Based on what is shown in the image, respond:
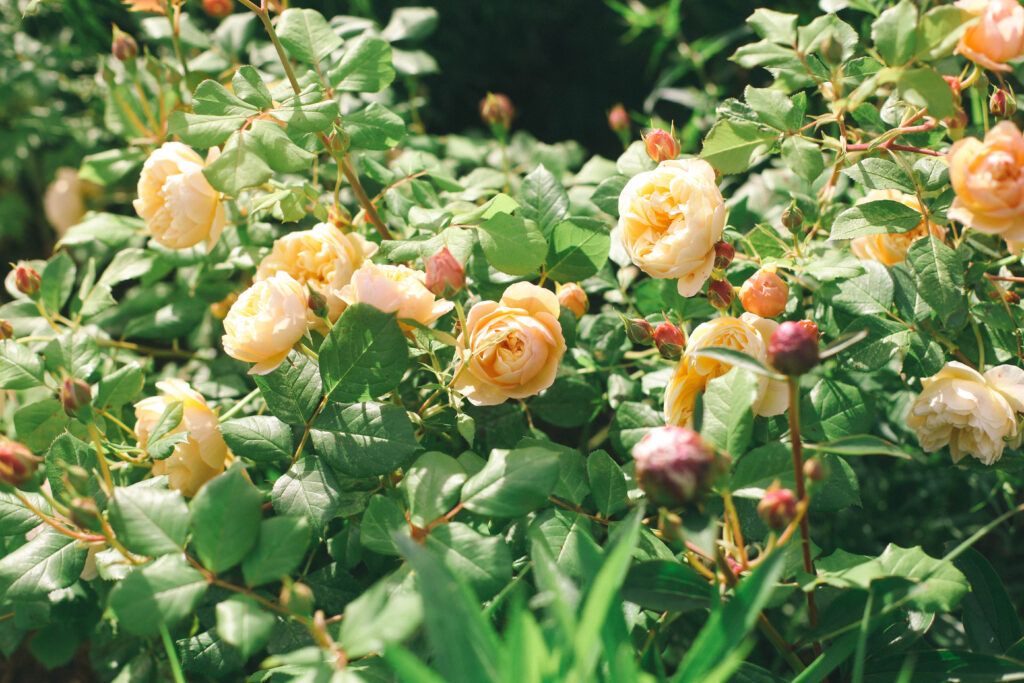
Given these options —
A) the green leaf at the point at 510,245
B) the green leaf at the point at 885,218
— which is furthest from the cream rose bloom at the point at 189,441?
the green leaf at the point at 885,218

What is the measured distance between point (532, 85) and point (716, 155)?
1484mm

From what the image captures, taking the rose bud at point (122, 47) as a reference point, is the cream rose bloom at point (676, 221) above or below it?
below

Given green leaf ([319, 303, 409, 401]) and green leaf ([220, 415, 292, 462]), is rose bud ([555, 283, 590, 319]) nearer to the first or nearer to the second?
green leaf ([319, 303, 409, 401])

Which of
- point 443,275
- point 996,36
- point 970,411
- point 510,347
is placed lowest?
point 970,411

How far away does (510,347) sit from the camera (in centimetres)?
77

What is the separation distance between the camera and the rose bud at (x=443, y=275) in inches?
28.1

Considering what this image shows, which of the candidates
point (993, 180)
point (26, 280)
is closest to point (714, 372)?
point (993, 180)

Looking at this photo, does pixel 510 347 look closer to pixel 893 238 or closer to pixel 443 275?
pixel 443 275

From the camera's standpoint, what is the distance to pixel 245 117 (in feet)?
2.71

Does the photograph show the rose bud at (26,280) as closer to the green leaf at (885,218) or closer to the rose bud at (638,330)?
the rose bud at (638,330)

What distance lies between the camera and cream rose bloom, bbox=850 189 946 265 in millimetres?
844

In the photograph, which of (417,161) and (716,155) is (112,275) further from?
(716,155)

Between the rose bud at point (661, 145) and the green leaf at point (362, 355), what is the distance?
382 mm

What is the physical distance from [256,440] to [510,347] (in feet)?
0.98
